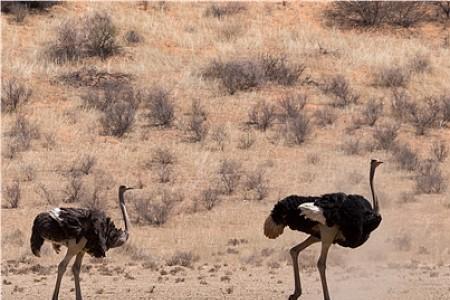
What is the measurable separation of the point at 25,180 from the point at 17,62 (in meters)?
8.28

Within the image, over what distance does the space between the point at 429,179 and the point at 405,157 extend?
1938 millimetres

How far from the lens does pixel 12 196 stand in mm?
22625

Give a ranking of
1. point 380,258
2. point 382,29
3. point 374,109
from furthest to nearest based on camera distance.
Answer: point 382,29, point 374,109, point 380,258

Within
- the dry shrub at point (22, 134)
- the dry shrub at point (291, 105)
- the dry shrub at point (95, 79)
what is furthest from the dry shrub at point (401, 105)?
the dry shrub at point (22, 134)

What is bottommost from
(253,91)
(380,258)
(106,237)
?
(253,91)

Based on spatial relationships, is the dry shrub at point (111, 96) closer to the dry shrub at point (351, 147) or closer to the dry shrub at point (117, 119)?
the dry shrub at point (117, 119)

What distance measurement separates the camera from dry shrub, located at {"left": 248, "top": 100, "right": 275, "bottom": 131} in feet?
92.1

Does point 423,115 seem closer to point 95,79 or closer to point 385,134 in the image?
point 385,134

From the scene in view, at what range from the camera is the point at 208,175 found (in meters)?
24.5

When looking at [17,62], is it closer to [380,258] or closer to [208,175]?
[208,175]

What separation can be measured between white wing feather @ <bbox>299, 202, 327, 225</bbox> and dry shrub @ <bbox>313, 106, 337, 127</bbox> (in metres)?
15.5

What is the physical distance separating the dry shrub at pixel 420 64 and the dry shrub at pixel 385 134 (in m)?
4.09

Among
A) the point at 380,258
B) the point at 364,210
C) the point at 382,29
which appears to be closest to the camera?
the point at 364,210

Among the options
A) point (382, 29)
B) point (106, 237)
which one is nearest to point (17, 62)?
point (382, 29)
